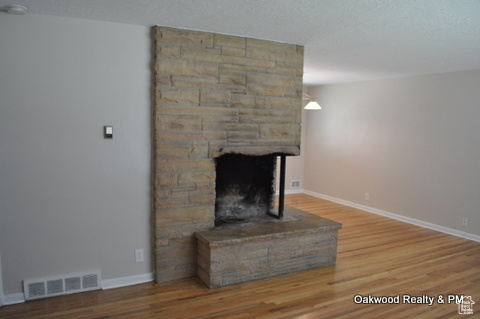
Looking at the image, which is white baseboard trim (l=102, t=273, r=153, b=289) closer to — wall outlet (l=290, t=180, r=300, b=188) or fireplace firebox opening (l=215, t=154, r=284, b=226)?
fireplace firebox opening (l=215, t=154, r=284, b=226)

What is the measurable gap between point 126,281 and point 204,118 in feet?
5.43

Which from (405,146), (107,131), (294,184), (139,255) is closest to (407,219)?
(405,146)

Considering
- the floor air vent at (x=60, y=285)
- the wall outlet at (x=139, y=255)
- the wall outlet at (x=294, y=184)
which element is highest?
the wall outlet at (x=294, y=184)

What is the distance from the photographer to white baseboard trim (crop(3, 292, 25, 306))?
114 inches

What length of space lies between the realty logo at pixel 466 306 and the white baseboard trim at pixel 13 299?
11.7 ft

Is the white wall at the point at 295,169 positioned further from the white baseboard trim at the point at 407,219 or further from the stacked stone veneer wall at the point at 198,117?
the stacked stone veneer wall at the point at 198,117

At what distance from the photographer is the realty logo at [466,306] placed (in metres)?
2.94

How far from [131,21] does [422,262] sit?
12.7ft

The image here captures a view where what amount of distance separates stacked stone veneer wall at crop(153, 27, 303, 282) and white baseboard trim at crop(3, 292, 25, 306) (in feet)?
3.56

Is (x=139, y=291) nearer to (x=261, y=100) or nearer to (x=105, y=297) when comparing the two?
(x=105, y=297)

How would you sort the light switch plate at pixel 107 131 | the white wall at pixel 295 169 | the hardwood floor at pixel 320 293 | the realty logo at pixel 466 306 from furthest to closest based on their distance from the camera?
the white wall at pixel 295 169 < the light switch plate at pixel 107 131 < the realty logo at pixel 466 306 < the hardwood floor at pixel 320 293

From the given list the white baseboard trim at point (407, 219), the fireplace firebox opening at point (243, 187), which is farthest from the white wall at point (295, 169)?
the fireplace firebox opening at point (243, 187)

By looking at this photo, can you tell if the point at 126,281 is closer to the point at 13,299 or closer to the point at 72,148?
the point at 13,299

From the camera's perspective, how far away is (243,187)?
4.06 metres
